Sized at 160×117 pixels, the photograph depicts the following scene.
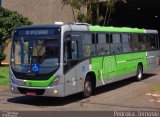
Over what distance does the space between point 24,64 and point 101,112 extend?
11.3ft

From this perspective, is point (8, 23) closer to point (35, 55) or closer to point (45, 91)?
point (35, 55)

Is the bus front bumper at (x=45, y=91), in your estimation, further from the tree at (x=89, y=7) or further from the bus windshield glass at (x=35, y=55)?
the tree at (x=89, y=7)

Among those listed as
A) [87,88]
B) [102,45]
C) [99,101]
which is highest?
[102,45]

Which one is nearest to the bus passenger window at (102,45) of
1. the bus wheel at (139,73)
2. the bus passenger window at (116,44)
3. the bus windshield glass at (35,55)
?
the bus passenger window at (116,44)

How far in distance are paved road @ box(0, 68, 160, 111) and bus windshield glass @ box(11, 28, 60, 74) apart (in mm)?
1223

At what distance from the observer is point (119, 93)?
1705cm

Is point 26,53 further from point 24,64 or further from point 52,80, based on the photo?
point 52,80

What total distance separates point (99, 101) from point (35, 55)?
2.78 metres

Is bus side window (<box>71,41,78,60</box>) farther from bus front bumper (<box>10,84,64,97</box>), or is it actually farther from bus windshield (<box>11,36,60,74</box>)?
bus front bumper (<box>10,84,64,97</box>)

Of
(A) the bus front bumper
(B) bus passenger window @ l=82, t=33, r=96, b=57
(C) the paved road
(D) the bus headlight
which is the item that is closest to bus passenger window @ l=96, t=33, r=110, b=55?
(B) bus passenger window @ l=82, t=33, r=96, b=57

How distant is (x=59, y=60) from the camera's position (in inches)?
556

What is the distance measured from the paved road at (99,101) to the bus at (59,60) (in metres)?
0.45

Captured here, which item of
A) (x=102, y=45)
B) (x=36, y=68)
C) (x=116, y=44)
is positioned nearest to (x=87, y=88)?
(x=102, y=45)

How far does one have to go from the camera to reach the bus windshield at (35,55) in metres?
14.2
